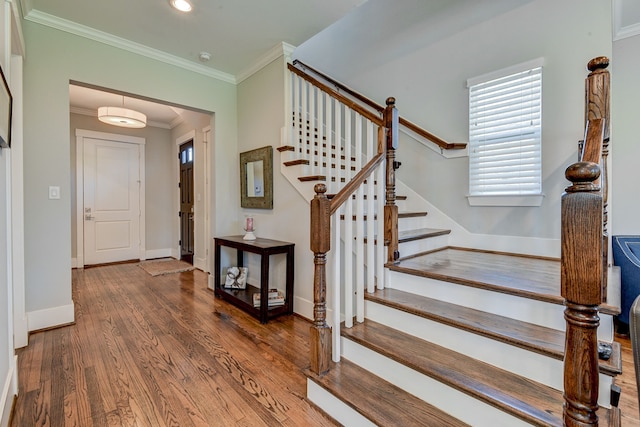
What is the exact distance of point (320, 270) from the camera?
1699mm

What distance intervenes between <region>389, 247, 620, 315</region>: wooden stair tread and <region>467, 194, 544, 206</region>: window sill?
45cm

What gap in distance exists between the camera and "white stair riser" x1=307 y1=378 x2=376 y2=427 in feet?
4.72

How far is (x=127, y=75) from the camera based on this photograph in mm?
3090

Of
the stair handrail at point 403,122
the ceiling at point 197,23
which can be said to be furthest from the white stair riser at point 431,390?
the ceiling at point 197,23

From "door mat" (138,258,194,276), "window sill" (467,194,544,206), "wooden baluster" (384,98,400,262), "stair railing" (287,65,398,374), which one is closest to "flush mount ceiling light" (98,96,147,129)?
"door mat" (138,258,194,276)

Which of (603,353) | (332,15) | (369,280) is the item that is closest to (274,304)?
(369,280)

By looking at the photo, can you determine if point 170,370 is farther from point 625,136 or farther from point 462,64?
point 625,136

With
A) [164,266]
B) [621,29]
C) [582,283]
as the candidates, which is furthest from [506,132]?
[164,266]

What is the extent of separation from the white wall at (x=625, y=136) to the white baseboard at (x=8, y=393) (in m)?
4.51

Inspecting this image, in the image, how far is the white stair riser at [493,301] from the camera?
147 centimetres

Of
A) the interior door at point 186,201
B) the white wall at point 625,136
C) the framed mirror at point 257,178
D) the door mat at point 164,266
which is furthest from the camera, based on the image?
the interior door at point 186,201

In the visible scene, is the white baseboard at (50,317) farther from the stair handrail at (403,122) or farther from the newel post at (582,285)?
the newel post at (582,285)

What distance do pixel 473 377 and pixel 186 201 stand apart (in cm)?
534

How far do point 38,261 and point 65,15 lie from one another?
7.17ft
